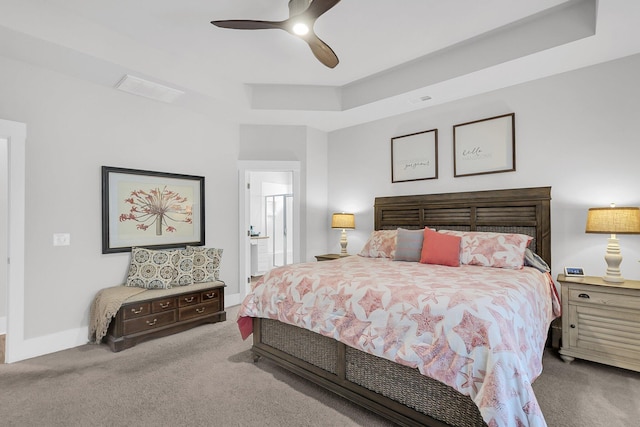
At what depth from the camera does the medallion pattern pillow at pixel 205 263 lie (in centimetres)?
400

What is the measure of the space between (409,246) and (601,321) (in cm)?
164

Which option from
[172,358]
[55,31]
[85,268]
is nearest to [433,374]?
[172,358]

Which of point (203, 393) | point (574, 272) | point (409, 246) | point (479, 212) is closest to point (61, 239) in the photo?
point (203, 393)

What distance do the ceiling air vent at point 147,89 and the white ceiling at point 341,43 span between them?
93 millimetres

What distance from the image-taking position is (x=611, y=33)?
2.63 m

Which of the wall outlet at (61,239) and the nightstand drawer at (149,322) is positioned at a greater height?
the wall outlet at (61,239)

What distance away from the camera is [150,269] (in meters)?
3.65

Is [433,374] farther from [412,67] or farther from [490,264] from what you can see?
[412,67]

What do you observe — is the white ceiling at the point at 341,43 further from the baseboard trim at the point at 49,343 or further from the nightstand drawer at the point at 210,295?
the baseboard trim at the point at 49,343

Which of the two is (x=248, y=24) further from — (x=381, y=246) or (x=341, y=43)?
(x=381, y=246)

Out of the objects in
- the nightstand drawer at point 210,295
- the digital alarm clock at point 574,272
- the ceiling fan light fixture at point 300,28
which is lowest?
the nightstand drawer at point 210,295

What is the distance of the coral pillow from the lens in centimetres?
314

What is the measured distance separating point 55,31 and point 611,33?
4.43 meters

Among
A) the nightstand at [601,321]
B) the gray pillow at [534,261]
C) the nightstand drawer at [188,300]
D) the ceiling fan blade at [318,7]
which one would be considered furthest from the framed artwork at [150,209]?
the nightstand at [601,321]
